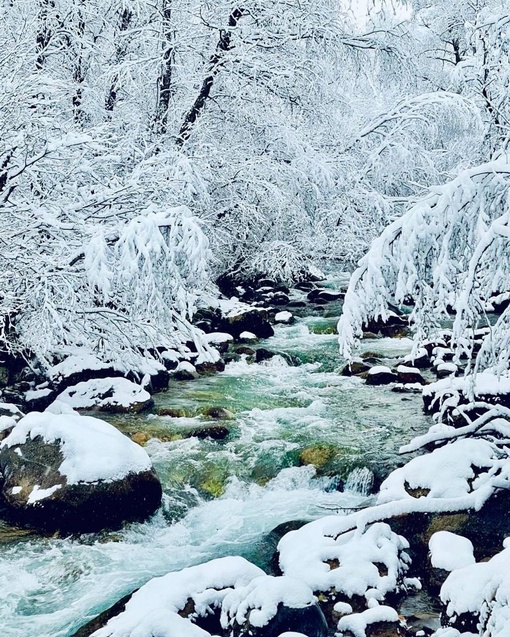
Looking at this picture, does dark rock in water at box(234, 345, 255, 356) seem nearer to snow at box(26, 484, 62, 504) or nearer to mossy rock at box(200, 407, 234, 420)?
mossy rock at box(200, 407, 234, 420)

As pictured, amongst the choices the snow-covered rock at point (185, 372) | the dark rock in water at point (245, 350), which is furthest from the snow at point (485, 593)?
the dark rock in water at point (245, 350)

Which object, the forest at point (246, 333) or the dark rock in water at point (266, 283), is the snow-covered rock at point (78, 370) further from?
the dark rock in water at point (266, 283)

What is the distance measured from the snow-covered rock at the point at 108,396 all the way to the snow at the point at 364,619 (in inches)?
220

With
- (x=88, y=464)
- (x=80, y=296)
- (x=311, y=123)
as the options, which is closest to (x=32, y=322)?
(x=80, y=296)

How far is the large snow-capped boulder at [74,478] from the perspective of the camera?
6184 millimetres

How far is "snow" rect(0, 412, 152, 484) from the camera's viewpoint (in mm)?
6332

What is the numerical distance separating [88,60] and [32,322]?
19.8ft

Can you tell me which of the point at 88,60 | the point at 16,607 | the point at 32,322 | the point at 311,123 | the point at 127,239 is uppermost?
the point at 88,60

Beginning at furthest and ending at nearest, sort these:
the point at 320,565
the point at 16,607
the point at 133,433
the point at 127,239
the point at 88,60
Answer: the point at 88,60 → the point at 133,433 → the point at 127,239 → the point at 16,607 → the point at 320,565

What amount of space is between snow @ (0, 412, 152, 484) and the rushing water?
1.92 feet

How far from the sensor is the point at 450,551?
489cm

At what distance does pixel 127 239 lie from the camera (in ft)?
20.2

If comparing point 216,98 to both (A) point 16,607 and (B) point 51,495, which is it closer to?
(B) point 51,495

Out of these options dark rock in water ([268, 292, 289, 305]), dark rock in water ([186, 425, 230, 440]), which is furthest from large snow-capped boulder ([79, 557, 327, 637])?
dark rock in water ([268, 292, 289, 305])
